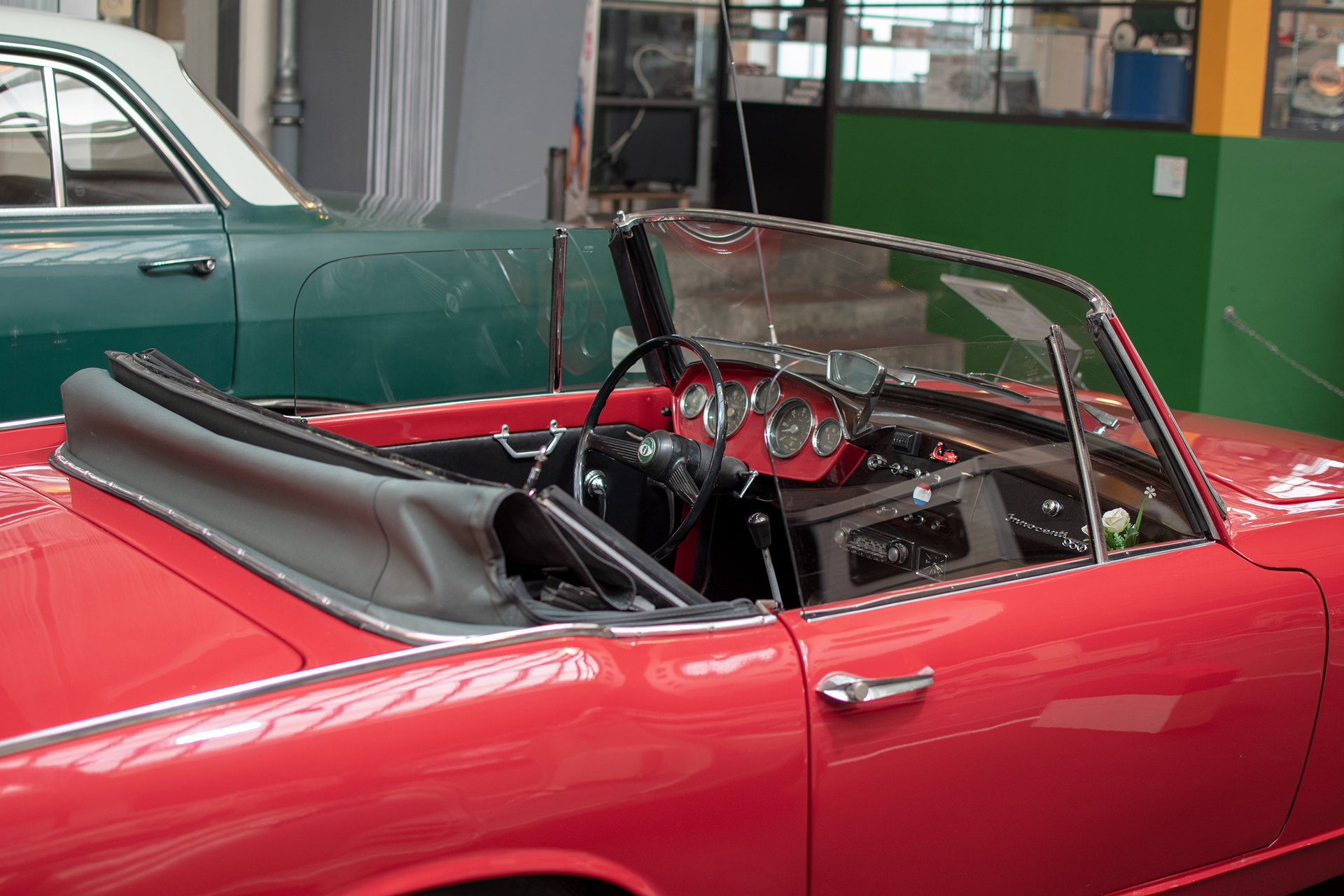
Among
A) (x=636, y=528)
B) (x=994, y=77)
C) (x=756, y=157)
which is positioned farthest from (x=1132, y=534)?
(x=756, y=157)

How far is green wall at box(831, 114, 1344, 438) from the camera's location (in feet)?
19.9

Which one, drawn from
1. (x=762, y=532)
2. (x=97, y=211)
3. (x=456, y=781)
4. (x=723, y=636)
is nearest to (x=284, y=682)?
(x=456, y=781)

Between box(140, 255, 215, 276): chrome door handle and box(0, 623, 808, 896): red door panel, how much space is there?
2653mm

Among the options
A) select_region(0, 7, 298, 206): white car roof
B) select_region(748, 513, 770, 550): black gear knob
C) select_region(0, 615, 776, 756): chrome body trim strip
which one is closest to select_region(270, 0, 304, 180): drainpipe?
select_region(0, 7, 298, 206): white car roof

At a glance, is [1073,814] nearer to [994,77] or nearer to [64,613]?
[64,613]

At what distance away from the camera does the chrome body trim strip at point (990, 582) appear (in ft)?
5.67

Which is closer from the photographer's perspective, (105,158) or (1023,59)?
(105,158)

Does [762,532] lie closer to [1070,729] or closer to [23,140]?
[1070,729]

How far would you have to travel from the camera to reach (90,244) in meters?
3.60

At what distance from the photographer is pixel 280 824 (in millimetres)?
1306

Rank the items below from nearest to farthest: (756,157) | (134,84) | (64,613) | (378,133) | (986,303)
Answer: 1. (64,613)
2. (986,303)
3. (134,84)
4. (378,133)
5. (756,157)

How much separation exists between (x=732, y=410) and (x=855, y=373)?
378 mm

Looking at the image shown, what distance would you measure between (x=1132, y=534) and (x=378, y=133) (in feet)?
20.1

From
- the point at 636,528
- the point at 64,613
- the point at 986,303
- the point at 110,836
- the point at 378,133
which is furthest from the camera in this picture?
the point at 378,133
